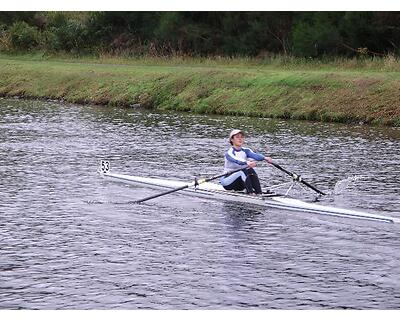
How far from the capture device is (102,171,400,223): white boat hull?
19.4m

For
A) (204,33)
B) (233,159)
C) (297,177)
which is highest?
(204,33)

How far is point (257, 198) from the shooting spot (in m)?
21.0

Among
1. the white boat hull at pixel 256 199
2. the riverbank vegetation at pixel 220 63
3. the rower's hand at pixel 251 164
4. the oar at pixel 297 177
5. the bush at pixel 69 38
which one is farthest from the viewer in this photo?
the bush at pixel 69 38

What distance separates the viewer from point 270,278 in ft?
49.1

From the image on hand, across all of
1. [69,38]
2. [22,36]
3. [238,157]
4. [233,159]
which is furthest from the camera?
[22,36]

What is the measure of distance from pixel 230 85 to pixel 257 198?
26297 millimetres

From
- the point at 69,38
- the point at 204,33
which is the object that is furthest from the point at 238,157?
the point at 69,38

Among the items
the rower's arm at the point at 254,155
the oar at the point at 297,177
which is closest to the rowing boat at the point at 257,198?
the oar at the point at 297,177

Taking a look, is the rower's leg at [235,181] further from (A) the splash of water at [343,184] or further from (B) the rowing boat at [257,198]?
(A) the splash of water at [343,184]

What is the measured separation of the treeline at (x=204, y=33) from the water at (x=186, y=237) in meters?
20.7

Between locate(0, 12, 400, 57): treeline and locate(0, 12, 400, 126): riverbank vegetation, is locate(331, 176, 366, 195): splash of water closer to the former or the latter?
locate(0, 12, 400, 126): riverbank vegetation

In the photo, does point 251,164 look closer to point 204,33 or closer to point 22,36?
point 204,33

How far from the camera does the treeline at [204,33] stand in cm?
5219

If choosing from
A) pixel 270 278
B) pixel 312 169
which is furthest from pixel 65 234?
pixel 312 169
